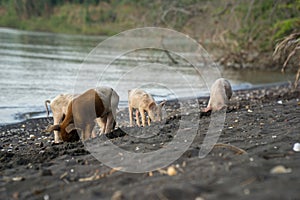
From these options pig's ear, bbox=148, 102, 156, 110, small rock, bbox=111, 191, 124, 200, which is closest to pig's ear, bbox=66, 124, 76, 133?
pig's ear, bbox=148, 102, 156, 110

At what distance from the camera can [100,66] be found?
3042 cm

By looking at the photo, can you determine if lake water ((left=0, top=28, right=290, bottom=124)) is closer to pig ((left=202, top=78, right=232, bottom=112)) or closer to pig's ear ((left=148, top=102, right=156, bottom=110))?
pig's ear ((left=148, top=102, right=156, bottom=110))

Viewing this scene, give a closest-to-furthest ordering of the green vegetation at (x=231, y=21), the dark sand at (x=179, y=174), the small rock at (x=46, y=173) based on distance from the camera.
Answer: the dark sand at (x=179, y=174) → the small rock at (x=46, y=173) → the green vegetation at (x=231, y=21)

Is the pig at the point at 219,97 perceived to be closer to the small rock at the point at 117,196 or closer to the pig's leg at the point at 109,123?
the pig's leg at the point at 109,123

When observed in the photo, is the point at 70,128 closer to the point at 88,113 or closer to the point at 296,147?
the point at 88,113

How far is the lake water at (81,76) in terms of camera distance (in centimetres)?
1928

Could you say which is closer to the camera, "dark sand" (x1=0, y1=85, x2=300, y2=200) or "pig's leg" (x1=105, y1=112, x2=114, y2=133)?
"dark sand" (x1=0, y1=85, x2=300, y2=200)

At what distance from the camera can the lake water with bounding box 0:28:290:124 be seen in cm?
1928

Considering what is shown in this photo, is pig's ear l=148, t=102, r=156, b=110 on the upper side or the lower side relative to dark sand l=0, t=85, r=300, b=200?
lower

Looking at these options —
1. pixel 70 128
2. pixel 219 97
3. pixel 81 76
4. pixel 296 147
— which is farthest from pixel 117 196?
pixel 81 76

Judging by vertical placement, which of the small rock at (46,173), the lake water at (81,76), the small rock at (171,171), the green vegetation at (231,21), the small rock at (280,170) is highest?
the small rock at (280,170)

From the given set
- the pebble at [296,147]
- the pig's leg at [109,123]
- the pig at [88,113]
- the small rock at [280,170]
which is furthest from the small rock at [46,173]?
the pig's leg at [109,123]

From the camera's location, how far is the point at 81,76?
1013 inches

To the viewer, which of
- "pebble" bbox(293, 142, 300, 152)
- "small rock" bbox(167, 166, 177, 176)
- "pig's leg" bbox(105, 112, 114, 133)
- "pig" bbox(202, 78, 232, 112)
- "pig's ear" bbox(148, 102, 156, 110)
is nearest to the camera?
"small rock" bbox(167, 166, 177, 176)
